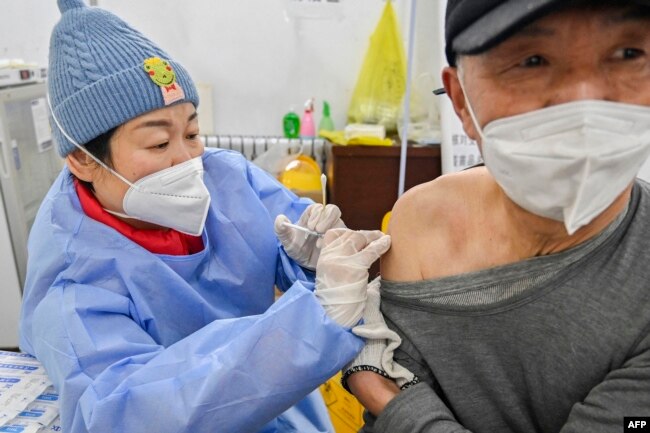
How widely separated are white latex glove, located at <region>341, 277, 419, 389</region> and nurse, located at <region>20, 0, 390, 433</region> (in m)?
0.03

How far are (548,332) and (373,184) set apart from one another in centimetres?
206

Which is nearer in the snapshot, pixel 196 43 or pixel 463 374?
pixel 463 374

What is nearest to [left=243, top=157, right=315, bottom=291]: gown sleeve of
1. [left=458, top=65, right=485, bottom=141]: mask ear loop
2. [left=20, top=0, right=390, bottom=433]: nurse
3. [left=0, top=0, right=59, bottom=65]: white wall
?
[left=20, top=0, right=390, bottom=433]: nurse

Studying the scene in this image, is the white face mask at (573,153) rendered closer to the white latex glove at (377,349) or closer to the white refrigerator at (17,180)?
the white latex glove at (377,349)

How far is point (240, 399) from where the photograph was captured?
93cm

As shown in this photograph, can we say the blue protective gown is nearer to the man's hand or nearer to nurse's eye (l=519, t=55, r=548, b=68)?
the man's hand

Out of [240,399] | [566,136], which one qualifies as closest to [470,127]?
[566,136]

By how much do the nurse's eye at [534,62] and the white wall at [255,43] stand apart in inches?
105

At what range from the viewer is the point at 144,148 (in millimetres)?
1181

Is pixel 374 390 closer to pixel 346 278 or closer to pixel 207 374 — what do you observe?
pixel 346 278

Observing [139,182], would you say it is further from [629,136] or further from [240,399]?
[629,136]

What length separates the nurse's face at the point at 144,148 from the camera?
1.17 metres

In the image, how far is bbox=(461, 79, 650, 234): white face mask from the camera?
0.62 m

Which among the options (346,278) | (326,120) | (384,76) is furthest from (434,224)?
(326,120)
